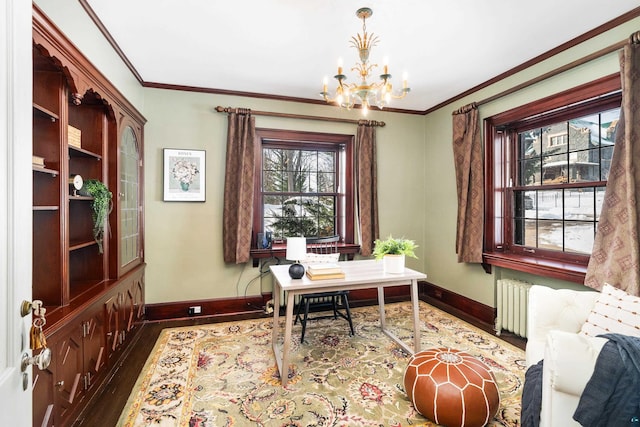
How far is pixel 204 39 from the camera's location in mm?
2627

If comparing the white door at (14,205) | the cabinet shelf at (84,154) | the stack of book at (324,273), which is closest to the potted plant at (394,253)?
the stack of book at (324,273)

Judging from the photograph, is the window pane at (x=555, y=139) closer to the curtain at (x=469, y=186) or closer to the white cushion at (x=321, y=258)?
the curtain at (x=469, y=186)

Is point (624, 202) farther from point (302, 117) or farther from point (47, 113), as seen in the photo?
point (47, 113)

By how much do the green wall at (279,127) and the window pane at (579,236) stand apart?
37cm

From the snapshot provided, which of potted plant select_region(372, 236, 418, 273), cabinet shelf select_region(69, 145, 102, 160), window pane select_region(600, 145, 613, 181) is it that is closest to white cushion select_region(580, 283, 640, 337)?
potted plant select_region(372, 236, 418, 273)

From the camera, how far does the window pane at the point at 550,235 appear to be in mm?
3047

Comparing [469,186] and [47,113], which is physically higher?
[47,113]

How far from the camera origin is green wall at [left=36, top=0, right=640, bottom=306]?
337 centimetres

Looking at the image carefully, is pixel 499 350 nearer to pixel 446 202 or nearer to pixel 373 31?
pixel 446 202

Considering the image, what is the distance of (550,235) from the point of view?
312cm

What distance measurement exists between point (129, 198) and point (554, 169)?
420 centimetres

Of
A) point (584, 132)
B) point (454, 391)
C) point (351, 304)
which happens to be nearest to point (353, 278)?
point (454, 391)

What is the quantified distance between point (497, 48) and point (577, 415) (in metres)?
2.82

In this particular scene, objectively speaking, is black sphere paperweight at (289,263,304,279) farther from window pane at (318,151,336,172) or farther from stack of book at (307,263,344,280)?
window pane at (318,151,336,172)
